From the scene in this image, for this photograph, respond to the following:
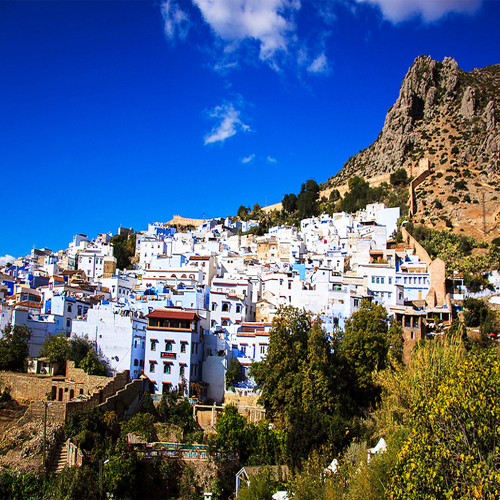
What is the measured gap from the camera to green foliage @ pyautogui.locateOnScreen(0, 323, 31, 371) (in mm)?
32312

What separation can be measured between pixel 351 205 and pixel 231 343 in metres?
47.8

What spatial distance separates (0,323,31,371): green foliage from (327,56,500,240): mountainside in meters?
52.9

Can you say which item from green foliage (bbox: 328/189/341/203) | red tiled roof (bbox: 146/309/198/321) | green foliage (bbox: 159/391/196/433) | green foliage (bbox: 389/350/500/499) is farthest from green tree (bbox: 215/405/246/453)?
green foliage (bbox: 328/189/341/203)

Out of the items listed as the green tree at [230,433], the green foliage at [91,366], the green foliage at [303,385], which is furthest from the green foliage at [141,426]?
the green foliage at [303,385]

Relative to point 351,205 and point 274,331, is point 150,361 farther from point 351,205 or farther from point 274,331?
point 351,205

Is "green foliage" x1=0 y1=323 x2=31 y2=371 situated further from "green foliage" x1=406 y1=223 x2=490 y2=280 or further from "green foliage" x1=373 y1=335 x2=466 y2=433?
"green foliage" x1=406 y1=223 x2=490 y2=280

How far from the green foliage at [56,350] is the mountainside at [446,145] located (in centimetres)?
5122

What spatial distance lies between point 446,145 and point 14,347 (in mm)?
78991

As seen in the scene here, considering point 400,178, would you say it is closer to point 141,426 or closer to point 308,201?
point 308,201

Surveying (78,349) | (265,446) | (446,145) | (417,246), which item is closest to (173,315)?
(78,349)

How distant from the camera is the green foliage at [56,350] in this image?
33.0 m

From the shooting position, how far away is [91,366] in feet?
104

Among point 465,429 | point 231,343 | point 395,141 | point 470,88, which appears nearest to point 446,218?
point 395,141

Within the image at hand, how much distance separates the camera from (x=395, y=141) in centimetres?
9519
